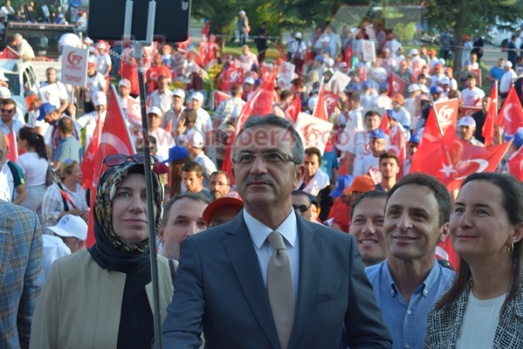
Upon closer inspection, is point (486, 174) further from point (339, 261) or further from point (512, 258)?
point (339, 261)

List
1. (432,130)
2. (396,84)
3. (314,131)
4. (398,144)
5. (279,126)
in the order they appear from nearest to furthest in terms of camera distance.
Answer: (279,126) → (432,130) → (314,131) → (398,144) → (396,84)

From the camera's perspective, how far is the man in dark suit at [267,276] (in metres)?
3.52

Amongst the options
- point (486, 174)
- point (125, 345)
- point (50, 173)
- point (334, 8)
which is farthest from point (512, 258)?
point (334, 8)

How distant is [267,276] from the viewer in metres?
3.61

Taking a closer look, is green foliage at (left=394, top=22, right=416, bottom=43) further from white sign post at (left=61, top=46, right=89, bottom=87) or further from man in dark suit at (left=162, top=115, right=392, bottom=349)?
man in dark suit at (left=162, top=115, right=392, bottom=349)

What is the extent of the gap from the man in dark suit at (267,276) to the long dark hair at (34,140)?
7486 mm

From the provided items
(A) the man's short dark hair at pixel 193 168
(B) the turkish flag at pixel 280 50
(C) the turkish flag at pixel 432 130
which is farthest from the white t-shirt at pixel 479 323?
(B) the turkish flag at pixel 280 50

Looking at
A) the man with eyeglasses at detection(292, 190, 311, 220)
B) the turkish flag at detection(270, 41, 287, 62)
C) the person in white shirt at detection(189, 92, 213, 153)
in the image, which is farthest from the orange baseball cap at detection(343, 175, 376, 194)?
the turkish flag at detection(270, 41, 287, 62)

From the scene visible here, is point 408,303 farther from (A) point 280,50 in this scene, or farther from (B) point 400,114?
(A) point 280,50

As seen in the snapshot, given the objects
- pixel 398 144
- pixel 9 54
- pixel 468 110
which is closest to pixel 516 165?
pixel 398 144

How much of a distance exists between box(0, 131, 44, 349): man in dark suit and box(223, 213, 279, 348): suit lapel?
1137 mm

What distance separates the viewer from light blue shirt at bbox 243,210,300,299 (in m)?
3.67

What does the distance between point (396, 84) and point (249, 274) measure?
19992 mm

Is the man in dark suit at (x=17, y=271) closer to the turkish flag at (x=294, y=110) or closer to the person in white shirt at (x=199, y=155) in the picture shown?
the person in white shirt at (x=199, y=155)
